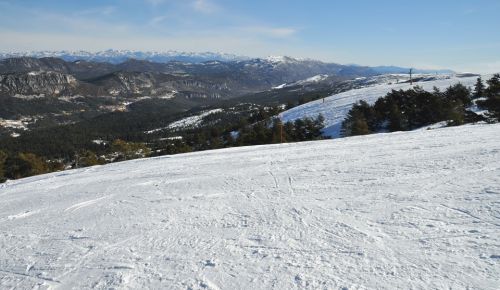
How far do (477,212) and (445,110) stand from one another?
4218cm

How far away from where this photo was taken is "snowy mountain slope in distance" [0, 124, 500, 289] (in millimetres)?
7250

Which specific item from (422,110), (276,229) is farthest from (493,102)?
(276,229)

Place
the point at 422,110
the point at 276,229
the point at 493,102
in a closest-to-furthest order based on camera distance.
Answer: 1. the point at 276,229
2. the point at 493,102
3. the point at 422,110

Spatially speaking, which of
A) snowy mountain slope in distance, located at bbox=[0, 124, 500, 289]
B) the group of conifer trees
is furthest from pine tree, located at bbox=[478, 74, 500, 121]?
snowy mountain slope in distance, located at bbox=[0, 124, 500, 289]

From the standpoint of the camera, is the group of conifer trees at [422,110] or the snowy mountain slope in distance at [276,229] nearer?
the snowy mountain slope in distance at [276,229]

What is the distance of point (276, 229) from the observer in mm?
9469

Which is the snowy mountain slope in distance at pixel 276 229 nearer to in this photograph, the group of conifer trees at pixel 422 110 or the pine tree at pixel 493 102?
the pine tree at pixel 493 102

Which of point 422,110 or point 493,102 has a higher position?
point 493,102

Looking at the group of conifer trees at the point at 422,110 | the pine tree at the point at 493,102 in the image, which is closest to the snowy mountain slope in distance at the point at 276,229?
the pine tree at the point at 493,102

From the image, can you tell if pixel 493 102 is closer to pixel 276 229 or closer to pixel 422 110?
pixel 422 110

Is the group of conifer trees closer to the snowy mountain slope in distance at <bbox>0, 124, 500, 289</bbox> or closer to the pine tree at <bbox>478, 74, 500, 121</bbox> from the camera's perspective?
the pine tree at <bbox>478, 74, 500, 121</bbox>

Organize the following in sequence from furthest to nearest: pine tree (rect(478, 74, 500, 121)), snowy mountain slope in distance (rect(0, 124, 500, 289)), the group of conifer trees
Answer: the group of conifer trees < pine tree (rect(478, 74, 500, 121)) < snowy mountain slope in distance (rect(0, 124, 500, 289))

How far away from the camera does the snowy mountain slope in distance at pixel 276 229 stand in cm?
725

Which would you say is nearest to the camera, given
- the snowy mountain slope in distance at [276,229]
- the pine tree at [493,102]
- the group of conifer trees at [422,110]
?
the snowy mountain slope in distance at [276,229]
